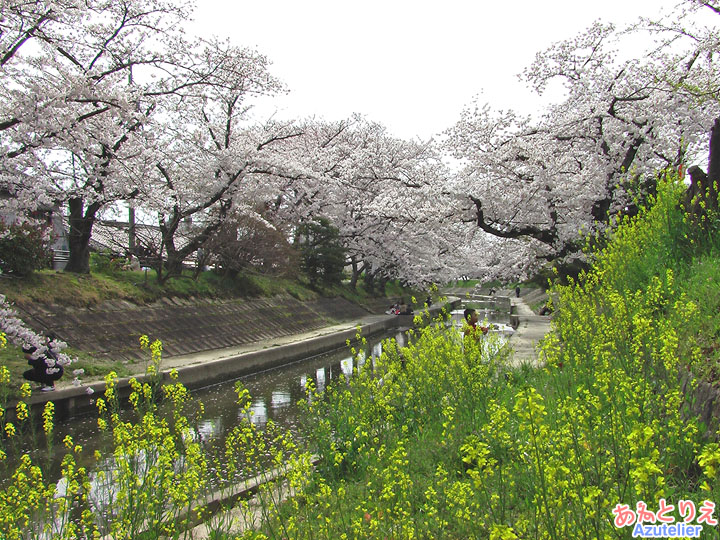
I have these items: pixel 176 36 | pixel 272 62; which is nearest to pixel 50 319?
pixel 176 36

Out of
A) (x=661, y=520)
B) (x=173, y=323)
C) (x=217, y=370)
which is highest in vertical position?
(x=661, y=520)

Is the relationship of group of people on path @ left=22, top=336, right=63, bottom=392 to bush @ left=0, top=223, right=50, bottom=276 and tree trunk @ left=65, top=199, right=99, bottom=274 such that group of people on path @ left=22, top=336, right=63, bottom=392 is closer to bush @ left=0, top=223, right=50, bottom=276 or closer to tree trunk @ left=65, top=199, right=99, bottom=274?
bush @ left=0, top=223, right=50, bottom=276

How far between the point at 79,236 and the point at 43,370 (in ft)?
22.3

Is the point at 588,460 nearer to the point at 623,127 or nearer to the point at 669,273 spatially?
the point at 669,273

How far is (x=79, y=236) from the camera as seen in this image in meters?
14.3

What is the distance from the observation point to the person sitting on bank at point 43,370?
8.45 metres

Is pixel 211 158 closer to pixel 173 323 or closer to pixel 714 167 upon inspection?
pixel 173 323

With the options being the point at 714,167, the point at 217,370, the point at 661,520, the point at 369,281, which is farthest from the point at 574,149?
the point at 369,281

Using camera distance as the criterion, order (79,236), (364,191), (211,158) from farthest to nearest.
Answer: (364,191) → (211,158) → (79,236)

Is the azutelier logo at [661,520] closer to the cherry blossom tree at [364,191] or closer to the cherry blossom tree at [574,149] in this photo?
the cherry blossom tree at [574,149]

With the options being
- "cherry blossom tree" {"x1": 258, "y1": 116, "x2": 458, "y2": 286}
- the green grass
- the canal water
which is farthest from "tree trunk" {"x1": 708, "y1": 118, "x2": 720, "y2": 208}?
"cherry blossom tree" {"x1": 258, "y1": 116, "x2": 458, "y2": 286}

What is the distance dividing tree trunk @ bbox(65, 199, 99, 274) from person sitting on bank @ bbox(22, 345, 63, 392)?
6.27 meters

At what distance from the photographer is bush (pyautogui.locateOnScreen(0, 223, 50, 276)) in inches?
461

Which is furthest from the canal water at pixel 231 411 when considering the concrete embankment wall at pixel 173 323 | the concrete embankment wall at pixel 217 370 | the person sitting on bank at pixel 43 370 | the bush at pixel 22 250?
the bush at pixel 22 250
